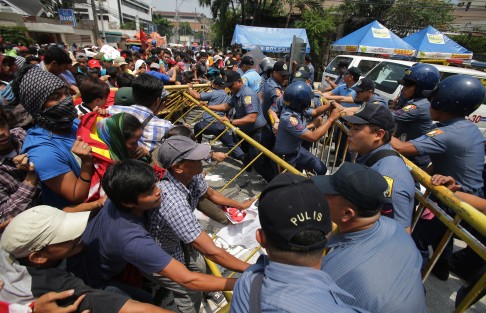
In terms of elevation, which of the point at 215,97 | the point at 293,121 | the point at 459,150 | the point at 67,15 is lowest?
the point at 215,97

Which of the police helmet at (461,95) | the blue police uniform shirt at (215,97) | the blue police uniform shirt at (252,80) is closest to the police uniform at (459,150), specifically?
the police helmet at (461,95)

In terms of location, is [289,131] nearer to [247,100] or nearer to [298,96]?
[298,96]

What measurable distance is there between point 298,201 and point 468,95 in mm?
2184

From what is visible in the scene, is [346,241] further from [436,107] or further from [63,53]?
[63,53]

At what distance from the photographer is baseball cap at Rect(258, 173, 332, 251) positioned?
3.07ft

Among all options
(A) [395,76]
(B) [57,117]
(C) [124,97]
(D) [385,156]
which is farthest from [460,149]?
(A) [395,76]

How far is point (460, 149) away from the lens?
7.09 feet

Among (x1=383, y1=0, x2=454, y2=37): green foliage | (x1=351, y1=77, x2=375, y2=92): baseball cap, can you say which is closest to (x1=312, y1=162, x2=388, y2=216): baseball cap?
(x1=351, y1=77, x2=375, y2=92): baseball cap

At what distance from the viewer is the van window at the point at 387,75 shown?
22.4 feet

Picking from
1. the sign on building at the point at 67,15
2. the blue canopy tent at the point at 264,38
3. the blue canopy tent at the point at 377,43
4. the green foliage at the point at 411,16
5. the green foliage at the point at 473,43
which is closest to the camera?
the blue canopy tent at the point at 377,43

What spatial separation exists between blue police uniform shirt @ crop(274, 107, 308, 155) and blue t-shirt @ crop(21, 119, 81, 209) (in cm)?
231

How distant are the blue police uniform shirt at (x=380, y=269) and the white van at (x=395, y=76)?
254 inches

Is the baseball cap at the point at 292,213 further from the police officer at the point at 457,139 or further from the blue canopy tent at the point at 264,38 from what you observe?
the blue canopy tent at the point at 264,38

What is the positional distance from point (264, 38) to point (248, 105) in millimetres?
14568
